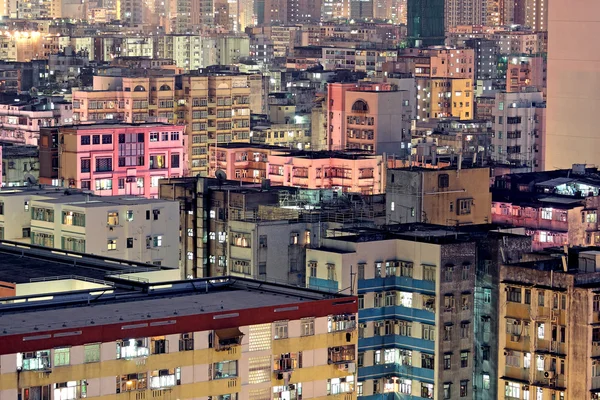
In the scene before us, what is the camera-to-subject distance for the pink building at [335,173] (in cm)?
9950

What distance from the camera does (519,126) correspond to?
129 metres

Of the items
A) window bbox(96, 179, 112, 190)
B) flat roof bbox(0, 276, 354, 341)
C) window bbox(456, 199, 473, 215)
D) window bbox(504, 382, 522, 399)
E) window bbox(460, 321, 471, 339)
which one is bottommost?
window bbox(504, 382, 522, 399)

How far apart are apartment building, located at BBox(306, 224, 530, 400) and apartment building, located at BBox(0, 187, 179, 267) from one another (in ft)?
40.9

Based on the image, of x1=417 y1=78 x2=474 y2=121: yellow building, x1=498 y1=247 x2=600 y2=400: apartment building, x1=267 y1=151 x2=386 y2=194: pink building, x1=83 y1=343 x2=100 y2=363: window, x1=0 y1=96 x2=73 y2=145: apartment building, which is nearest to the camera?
x1=83 y1=343 x2=100 y2=363: window

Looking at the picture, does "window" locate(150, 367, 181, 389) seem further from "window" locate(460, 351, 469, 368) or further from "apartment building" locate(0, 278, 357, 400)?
"window" locate(460, 351, 469, 368)

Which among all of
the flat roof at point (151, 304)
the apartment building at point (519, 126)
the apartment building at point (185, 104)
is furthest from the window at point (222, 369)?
the apartment building at point (519, 126)

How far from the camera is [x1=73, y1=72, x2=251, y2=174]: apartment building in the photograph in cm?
12531

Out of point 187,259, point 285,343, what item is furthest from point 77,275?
point 187,259

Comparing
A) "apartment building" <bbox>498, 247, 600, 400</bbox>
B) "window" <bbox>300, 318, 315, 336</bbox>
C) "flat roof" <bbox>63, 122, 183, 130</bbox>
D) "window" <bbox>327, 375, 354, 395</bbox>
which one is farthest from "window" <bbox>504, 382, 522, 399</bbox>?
"flat roof" <bbox>63, 122, 183, 130</bbox>

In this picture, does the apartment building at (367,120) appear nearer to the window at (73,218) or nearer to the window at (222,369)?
A: the window at (73,218)

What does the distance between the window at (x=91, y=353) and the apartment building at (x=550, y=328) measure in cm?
1937

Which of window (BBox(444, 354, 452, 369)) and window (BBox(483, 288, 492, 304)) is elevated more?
window (BBox(483, 288, 492, 304))

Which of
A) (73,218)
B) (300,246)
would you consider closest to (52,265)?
(73,218)

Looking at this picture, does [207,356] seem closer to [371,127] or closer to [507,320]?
[507,320]
